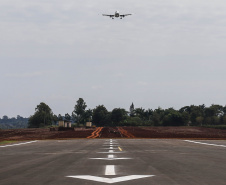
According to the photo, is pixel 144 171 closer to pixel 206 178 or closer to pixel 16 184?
pixel 206 178

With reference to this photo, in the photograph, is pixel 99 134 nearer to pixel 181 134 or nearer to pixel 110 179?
pixel 181 134

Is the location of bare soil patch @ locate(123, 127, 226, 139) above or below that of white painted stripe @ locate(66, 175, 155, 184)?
above

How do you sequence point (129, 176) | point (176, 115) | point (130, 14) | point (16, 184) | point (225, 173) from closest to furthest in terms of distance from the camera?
point (16, 184) < point (129, 176) < point (225, 173) < point (130, 14) < point (176, 115)

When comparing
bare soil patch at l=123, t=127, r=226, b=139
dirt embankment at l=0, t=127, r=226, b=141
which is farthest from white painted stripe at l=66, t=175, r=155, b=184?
bare soil patch at l=123, t=127, r=226, b=139

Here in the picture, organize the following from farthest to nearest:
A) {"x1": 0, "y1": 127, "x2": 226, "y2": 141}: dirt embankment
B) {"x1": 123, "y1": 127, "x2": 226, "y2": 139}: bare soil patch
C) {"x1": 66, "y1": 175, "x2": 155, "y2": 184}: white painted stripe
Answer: {"x1": 123, "y1": 127, "x2": 226, "y2": 139}: bare soil patch → {"x1": 0, "y1": 127, "x2": 226, "y2": 141}: dirt embankment → {"x1": 66, "y1": 175, "x2": 155, "y2": 184}: white painted stripe

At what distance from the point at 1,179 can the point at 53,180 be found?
5.19 feet

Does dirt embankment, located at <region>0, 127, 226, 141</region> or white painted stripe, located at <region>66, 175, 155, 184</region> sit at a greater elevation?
dirt embankment, located at <region>0, 127, 226, 141</region>

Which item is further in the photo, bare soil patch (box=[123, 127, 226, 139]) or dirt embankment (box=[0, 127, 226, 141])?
bare soil patch (box=[123, 127, 226, 139])

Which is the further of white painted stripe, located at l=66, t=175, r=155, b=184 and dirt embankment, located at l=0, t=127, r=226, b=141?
dirt embankment, located at l=0, t=127, r=226, b=141

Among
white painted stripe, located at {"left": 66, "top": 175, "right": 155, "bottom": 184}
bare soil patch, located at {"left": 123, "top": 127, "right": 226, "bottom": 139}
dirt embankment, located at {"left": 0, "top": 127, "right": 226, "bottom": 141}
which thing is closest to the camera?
white painted stripe, located at {"left": 66, "top": 175, "right": 155, "bottom": 184}

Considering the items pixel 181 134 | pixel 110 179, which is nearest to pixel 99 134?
pixel 181 134

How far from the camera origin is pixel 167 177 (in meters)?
10.6

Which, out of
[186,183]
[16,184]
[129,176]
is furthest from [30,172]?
[186,183]

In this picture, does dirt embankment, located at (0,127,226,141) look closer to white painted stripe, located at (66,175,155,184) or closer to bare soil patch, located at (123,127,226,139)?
bare soil patch, located at (123,127,226,139)
